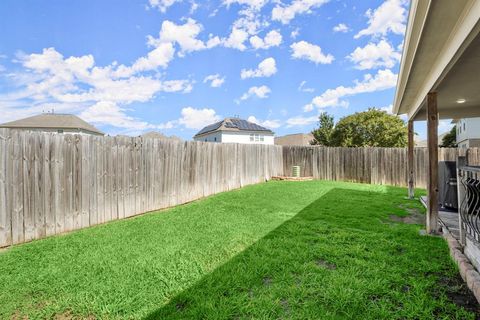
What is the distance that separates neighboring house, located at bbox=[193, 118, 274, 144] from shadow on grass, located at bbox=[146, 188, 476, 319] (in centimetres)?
2552

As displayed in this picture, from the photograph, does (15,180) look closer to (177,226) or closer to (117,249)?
(117,249)

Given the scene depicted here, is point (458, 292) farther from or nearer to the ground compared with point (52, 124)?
nearer to the ground

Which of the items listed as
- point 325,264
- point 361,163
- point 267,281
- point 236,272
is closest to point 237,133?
point 361,163

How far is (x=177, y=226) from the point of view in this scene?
5.09 m

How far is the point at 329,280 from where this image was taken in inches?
110

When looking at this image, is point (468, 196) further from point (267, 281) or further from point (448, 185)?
point (448, 185)

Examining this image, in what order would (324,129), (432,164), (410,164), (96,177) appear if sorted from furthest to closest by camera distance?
(324,129) → (410,164) → (96,177) → (432,164)

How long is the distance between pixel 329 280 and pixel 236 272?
101 centimetres

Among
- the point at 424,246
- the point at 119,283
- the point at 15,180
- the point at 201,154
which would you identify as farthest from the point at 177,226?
the point at 424,246

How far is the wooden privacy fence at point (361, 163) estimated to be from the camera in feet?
35.9

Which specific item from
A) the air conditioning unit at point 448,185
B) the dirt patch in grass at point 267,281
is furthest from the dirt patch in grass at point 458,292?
the air conditioning unit at point 448,185

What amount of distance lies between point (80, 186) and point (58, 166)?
0.54 metres

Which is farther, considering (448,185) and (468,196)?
(448,185)

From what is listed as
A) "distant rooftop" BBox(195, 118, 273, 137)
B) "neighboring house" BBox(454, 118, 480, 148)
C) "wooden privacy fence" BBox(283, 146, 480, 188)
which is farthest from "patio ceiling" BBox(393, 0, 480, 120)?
"distant rooftop" BBox(195, 118, 273, 137)
